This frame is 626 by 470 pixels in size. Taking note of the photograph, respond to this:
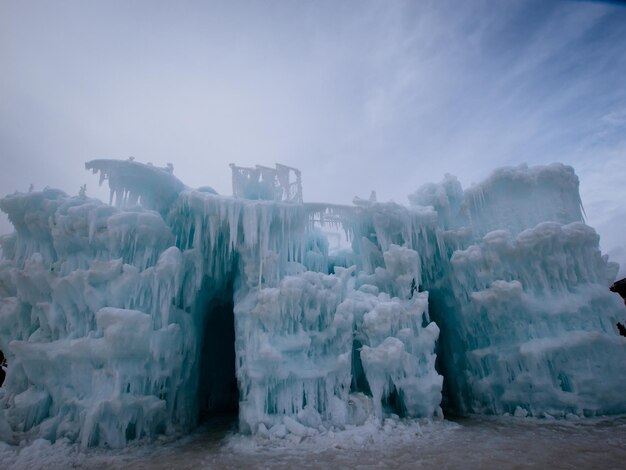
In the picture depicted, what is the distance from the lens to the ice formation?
1045cm

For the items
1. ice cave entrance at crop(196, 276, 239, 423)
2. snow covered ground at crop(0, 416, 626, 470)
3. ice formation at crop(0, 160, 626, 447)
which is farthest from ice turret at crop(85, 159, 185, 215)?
snow covered ground at crop(0, 416, 626, 470)

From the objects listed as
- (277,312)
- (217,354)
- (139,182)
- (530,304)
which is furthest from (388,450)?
(139,182)

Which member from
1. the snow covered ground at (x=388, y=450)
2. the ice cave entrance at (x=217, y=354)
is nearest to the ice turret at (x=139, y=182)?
the ice cave entrance at (x=217, y=354)

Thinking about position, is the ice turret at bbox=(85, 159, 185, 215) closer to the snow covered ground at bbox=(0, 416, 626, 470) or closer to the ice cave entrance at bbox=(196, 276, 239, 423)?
the ice cave entrance at bbox=(196, 276, 239, 423)

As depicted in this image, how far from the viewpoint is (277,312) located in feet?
39.5

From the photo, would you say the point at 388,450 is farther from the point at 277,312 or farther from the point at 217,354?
the point at 217,354

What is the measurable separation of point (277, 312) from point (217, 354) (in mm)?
8867

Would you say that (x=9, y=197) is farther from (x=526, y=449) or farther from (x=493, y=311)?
(x=493, y=311)

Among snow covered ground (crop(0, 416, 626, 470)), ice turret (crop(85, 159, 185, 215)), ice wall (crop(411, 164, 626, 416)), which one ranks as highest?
ice turret (crop(85, 159, 185, 215))

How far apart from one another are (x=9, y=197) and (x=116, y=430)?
857 cm

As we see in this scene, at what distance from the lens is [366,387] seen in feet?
43.3

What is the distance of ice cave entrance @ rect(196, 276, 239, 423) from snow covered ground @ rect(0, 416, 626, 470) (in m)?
5.63

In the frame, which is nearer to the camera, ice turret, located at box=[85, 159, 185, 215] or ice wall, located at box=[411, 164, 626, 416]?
ice wall, located at box=[411, 164, 626, 416]

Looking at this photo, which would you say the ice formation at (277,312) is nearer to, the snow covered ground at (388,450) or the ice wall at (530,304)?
the ice wall at (530,304)
